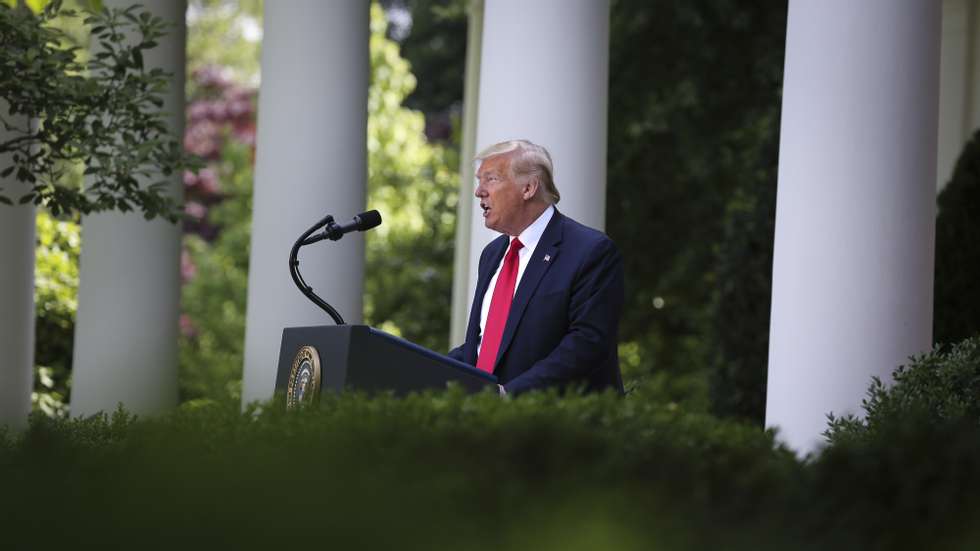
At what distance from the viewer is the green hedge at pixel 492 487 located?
13.6 ft

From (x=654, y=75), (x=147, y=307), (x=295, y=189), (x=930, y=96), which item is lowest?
(x=147, y=307)

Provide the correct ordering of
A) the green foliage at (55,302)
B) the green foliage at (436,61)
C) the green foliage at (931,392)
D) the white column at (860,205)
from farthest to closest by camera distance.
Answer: the green foliage at (436,61), the green foliage at (55,302), the white column at (860,205), the green foliage at (931,392)

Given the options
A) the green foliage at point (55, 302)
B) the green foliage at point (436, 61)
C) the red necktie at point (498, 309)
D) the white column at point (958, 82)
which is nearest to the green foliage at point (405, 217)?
the green foliage at point (436, 61)

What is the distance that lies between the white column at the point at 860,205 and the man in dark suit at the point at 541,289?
1.79 metres

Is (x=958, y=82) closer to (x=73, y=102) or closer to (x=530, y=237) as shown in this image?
(x=530, y=237)

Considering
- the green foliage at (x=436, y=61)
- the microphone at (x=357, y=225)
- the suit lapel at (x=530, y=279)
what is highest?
the green foliage at (x=436, y=61)

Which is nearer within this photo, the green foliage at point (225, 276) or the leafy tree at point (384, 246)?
the leafy tree at point (384, 246)

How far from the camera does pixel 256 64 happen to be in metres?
43.5

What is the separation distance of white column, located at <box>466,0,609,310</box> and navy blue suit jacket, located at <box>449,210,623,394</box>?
2.90 m

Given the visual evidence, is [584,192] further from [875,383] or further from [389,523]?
[389,523]

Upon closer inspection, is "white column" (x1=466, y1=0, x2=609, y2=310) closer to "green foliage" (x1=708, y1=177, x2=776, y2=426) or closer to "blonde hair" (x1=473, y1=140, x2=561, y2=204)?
"blonde hair" (x1=473, y1=140, x2=561, y2=204)

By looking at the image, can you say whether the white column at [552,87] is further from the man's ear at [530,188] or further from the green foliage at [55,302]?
the green foliage at [55,302]

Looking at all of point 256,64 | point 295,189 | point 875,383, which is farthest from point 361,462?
point 256,64

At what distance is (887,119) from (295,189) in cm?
597
